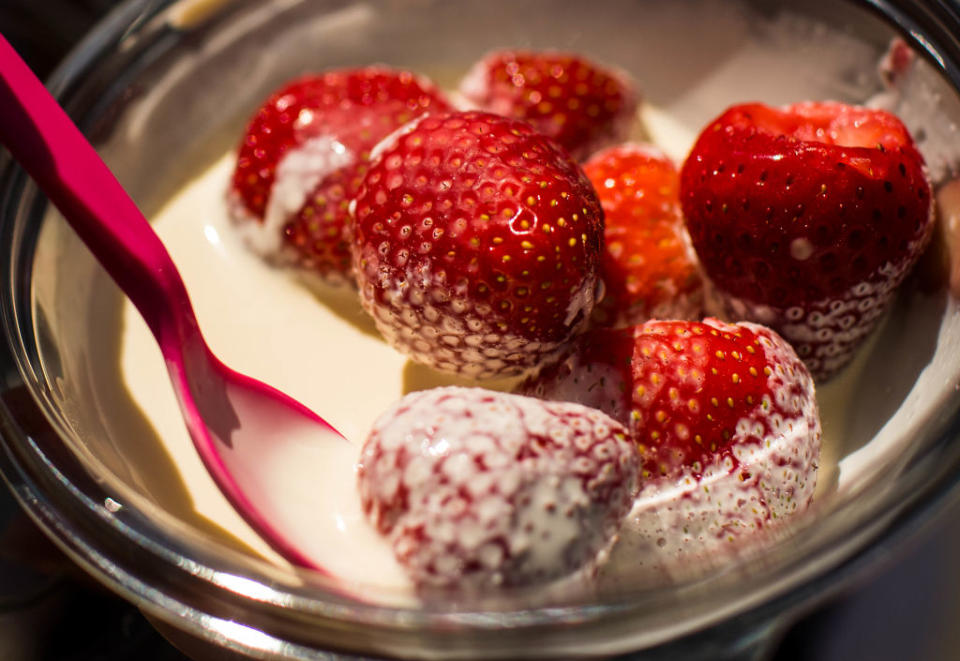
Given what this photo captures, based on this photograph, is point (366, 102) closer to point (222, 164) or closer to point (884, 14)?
point (222, 164)

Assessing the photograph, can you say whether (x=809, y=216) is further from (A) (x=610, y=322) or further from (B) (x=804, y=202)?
(A) (x=610, y=322)

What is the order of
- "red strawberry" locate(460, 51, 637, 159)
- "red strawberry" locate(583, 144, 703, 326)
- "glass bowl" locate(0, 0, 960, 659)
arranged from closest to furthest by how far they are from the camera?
"glass bowl" locate(0, 0, 960, 659) → "red strawberry" locate(583, 144, 703, 326) → "red strawberry" locate(460, 51, 637, 159)

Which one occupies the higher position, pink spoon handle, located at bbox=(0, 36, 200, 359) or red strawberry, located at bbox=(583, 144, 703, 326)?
pink spoon handle, located at bbox=(0, 36, 200, 359)

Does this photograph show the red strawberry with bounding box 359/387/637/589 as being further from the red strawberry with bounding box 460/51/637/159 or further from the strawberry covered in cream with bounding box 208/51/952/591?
the red strawberry with bounding box 460/51/637/159

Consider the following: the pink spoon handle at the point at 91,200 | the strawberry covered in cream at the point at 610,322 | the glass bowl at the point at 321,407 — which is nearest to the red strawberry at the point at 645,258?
the strawberry covered in cream at the point at 610,322

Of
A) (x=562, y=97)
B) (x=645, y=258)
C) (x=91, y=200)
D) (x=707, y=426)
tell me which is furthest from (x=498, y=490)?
(x=562, y=97)

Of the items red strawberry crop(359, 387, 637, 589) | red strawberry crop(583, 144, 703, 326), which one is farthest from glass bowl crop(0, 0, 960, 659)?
red strawberry crop(583, 144, 703, 326)

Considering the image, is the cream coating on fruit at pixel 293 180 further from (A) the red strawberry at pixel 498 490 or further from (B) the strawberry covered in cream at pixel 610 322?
(A) the red strawberry at pixel 498 490
